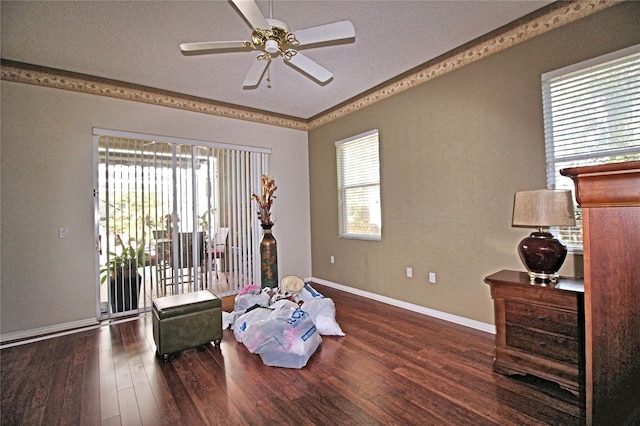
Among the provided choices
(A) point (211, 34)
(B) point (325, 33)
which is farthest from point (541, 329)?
(A) point (211, 34)

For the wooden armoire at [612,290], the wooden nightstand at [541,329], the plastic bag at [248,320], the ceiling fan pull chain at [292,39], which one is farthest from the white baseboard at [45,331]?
the wooden armoire at [612,290]

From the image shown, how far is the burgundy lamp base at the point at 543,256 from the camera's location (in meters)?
2.20

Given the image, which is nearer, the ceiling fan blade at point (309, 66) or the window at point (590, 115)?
the window at point (590, 115)

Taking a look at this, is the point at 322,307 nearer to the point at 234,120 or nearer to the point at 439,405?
the point at 439,405

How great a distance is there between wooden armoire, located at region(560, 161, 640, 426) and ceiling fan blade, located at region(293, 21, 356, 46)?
5.83ft

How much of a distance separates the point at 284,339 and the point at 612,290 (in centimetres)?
222

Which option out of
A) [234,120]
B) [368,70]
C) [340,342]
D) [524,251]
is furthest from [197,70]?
[524,251]

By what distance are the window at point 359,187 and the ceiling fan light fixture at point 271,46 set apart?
227cm

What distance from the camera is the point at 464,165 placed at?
3.22 meters

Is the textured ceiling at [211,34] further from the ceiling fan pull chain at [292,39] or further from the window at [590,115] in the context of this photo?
the window at [590,115]

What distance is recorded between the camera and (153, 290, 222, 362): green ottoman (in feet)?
8.44

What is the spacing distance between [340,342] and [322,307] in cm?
40

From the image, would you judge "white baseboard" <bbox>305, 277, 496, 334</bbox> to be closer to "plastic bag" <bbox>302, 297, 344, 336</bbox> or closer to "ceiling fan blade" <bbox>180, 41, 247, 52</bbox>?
"plastic bag" <bbox>302, 297, 344, 336</bbox>

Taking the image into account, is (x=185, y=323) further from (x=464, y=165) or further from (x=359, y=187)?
(x=464, y=165)
